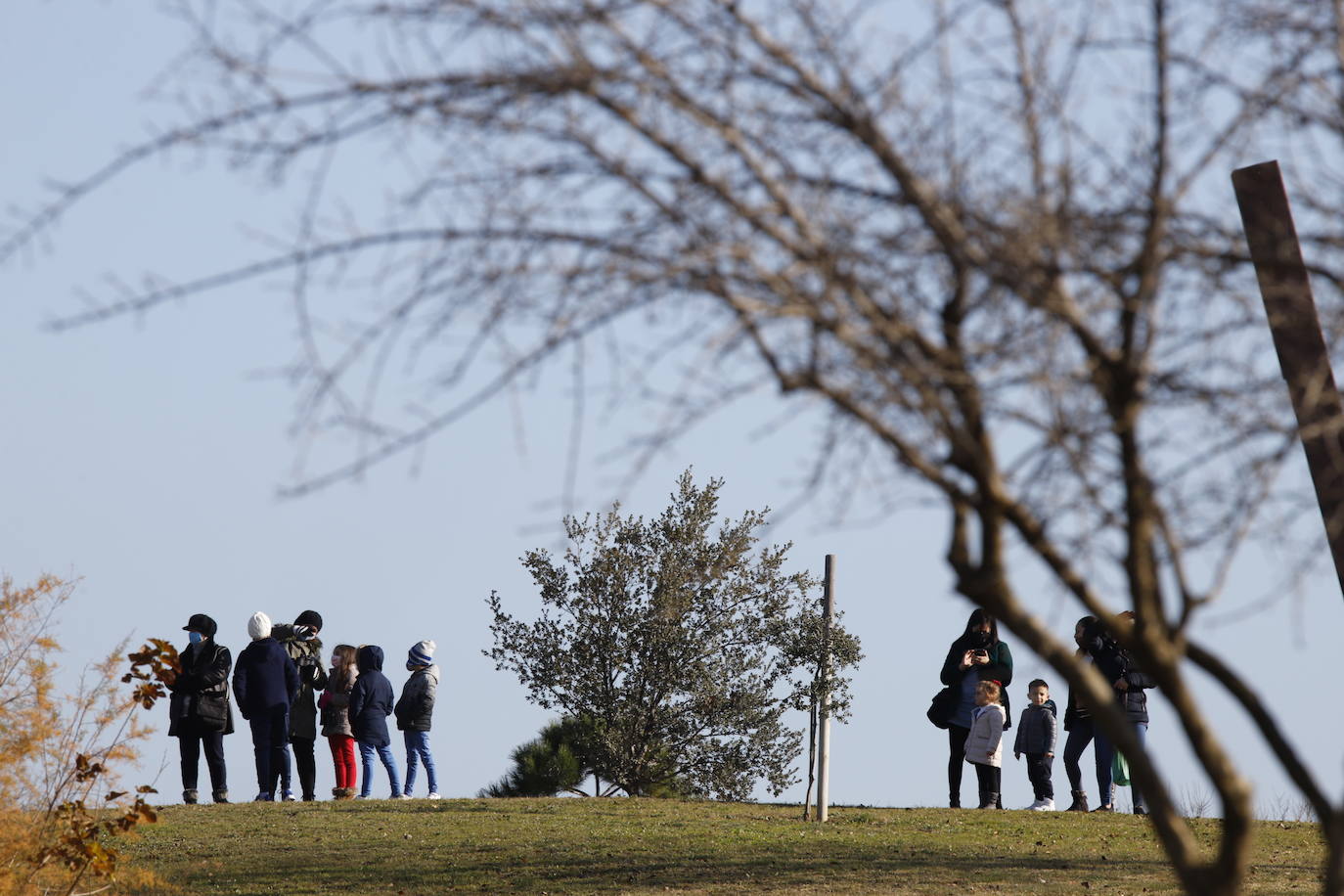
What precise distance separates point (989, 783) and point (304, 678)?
6.82m

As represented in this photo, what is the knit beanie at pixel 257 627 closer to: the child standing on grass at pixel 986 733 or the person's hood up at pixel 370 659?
the person's hood up at pixel 370 659

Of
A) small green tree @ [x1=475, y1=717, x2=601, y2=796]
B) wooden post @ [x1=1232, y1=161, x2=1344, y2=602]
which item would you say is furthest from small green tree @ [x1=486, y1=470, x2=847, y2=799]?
wooden post @ [x1=1232, y1=161, x2=1344, y2=602]

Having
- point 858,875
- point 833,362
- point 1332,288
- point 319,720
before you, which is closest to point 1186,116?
point 1332,288

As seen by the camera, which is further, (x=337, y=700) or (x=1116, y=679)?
(x=337, y=700)

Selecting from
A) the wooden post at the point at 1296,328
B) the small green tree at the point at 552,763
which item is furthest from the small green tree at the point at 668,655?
the wooden post at the point at 1296,328

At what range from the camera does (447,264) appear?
15.5 ft

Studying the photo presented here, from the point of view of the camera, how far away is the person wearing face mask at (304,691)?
15258mm

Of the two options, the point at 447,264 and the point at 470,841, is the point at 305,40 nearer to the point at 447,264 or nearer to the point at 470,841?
the point at 447,264

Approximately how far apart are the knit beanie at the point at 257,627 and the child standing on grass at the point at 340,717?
87 cm

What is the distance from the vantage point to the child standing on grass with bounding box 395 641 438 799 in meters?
15.1

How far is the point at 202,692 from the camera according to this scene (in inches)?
569

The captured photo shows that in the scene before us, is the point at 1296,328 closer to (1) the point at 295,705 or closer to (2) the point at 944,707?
(2) the point at 944,707

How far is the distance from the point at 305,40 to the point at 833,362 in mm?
1932

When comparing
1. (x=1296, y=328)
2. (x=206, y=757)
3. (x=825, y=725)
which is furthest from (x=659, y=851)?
(x=1296, y=328)
